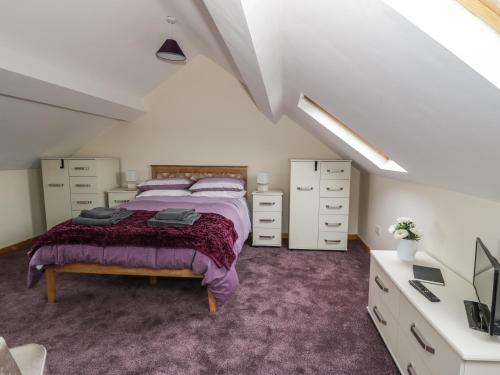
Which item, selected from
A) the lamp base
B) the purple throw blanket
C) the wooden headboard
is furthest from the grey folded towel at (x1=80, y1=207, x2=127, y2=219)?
the lamp base

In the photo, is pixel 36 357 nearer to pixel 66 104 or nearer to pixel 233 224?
pixel 233 224

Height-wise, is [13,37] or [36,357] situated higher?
[13,37]

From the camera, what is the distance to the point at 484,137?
0.96 metres

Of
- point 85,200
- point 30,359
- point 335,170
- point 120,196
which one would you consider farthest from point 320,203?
point 85,200

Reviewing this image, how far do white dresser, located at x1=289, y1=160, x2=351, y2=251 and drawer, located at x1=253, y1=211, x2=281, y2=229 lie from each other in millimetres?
187

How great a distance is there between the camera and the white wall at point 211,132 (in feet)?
13.0

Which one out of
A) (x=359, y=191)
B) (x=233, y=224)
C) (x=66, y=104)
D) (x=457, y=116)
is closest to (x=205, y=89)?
(x=66, y=104)

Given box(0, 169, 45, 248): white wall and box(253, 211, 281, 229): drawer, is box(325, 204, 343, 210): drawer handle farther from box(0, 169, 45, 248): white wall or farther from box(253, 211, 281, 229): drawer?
box(0, 169, 45, 248): white wall

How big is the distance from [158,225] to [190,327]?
84cm

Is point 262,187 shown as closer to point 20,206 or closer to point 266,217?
point 266,217

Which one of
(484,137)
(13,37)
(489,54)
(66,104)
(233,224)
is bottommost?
(233,224)

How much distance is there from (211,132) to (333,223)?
2109mm

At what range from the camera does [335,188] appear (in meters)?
3.47

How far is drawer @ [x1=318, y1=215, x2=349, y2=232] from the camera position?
11.5 feet
